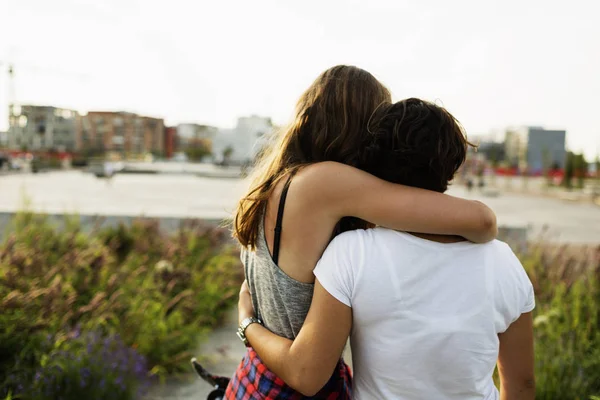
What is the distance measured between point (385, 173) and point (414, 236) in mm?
186

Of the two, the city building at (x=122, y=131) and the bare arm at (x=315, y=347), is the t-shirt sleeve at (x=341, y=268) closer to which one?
the bare arm at (x=315, y=347)

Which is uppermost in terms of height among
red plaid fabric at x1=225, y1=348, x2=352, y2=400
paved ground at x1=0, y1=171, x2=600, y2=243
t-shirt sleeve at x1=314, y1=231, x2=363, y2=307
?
t-shirt sleeve at x1=314, y1=231, x2=363, y2=307

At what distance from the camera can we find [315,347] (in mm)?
1334

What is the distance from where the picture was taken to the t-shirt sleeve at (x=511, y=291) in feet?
4.27

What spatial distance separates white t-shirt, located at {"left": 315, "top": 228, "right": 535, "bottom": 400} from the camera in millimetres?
1243

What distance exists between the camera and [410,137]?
4.13 feet

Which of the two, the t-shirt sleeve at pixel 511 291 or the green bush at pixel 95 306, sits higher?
the t-shirt sleeve at pixel 511 291

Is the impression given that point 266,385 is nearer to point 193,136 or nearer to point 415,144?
point 415,144

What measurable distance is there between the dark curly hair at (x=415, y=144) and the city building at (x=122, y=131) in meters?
135

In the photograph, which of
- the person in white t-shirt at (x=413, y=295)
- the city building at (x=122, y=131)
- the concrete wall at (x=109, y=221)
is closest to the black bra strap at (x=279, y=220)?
the person in white t-shirt at (x=413, y=295)

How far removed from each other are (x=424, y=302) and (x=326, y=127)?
1.94 ft

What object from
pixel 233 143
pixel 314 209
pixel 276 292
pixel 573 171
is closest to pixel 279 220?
pixel 314 209

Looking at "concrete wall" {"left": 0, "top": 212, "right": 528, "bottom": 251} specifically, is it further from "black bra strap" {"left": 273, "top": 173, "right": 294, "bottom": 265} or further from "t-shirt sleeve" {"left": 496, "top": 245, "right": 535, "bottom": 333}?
"t-shirt sleeve" {"left": 496, "top": 245, "right": 535, "bottom": 333}

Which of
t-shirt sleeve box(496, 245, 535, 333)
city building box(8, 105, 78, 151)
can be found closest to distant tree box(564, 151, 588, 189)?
t-shirt sleeve box(496, 245, 535, 333)
